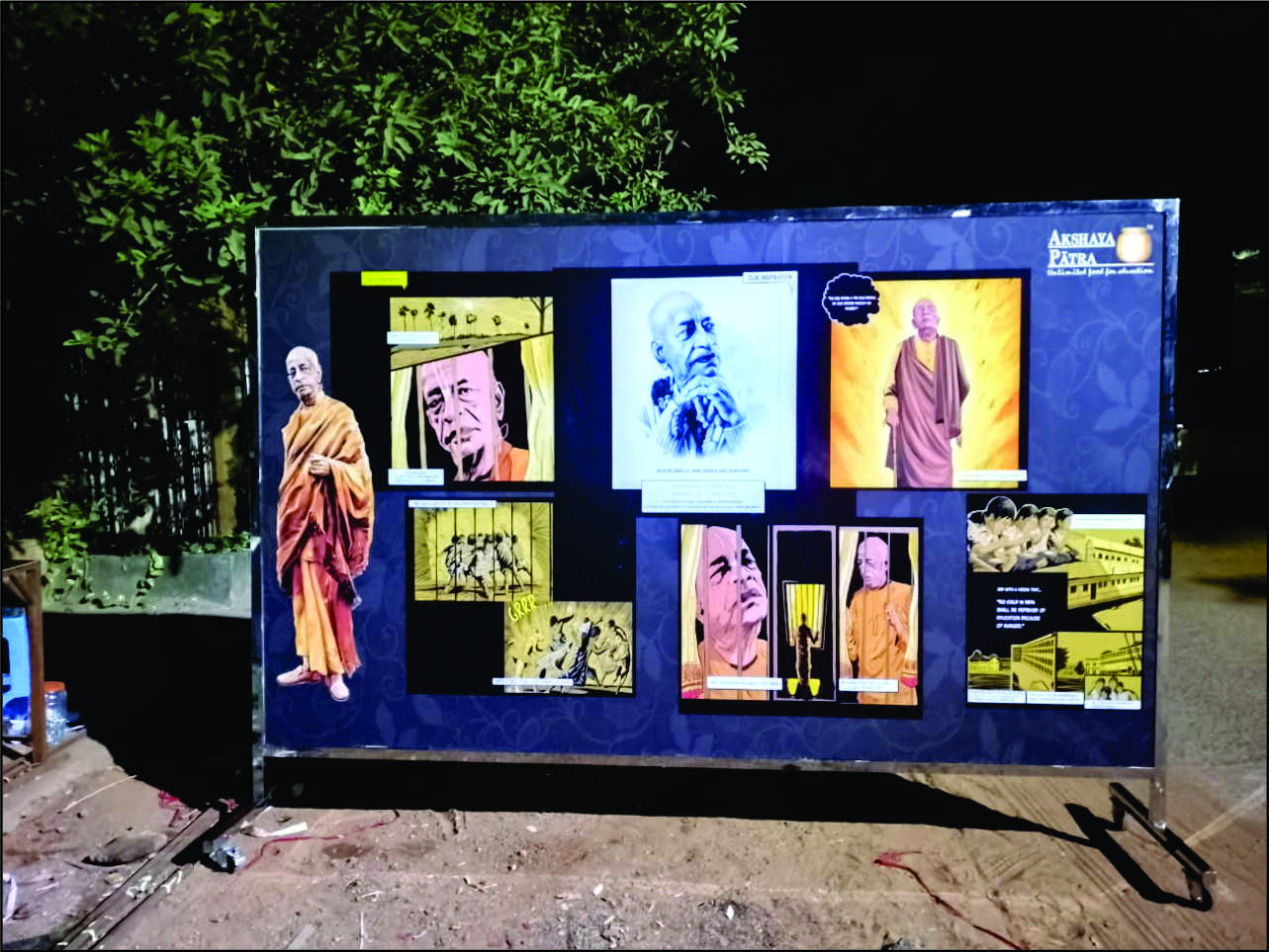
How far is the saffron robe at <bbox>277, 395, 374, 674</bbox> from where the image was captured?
386 cm

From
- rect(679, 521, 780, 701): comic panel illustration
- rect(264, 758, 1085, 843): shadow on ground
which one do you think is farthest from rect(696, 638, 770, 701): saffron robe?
rect(264, 758, 1085, 843): shadow on ground

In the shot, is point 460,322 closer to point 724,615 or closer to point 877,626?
point 724,615

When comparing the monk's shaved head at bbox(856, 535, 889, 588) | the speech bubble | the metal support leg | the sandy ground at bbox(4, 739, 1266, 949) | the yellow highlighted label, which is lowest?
the sandy ground at bbox(4, 739, 1266, 949)

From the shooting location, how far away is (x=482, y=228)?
148 inches

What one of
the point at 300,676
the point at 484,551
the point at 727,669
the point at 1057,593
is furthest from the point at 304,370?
the point at 1057,593

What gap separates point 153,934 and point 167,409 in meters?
5.93

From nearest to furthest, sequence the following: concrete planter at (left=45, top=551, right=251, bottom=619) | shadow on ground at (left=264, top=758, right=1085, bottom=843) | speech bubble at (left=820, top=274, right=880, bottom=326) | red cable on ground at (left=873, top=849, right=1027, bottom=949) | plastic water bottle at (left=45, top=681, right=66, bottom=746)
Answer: red cable on ground at (left=873, top=849, right=1027, bottom=949) < speech bubble at (left=820, top=274, right=880, bottom=326) < shadow on ground at (left=264, top=758, right=1085, bottom=843) < plastic water bottle at (left=45, top=681, right=66, bottom=746) < concrete planter at (left=45, top=551, right=251, bottom=619)

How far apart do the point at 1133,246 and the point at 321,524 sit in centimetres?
345

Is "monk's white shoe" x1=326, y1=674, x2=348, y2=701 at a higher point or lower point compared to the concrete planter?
higher

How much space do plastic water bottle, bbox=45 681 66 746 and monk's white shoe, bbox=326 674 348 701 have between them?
2.15 meters

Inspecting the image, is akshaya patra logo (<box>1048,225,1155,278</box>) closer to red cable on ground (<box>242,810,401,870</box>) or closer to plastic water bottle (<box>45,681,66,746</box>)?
red cable on ground (<box>242,810,401,870</box>)

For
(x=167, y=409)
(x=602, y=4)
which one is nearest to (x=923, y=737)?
(x=602, y=4)

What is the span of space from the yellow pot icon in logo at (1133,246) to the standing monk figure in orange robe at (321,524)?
3129mm

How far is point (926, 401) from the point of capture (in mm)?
3635
